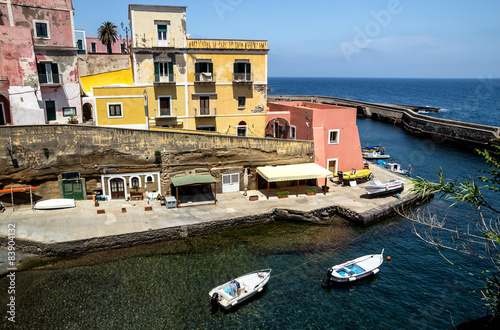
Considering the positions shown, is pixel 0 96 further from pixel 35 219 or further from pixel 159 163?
pixel 159 163

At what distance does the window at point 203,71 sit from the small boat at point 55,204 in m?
15.6

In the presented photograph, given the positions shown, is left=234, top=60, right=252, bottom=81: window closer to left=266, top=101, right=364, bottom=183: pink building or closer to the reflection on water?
left=266, top=101, right=364, bottom=183: pink building

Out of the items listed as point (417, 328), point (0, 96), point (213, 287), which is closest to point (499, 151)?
point (417, 328)

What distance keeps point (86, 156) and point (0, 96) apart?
9.24 meters

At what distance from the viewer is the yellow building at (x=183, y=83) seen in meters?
30.5

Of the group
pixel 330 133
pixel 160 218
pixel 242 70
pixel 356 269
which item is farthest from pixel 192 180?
pixel 330 133

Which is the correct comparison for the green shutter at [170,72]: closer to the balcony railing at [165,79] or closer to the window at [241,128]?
the balcony railing at [165,79]

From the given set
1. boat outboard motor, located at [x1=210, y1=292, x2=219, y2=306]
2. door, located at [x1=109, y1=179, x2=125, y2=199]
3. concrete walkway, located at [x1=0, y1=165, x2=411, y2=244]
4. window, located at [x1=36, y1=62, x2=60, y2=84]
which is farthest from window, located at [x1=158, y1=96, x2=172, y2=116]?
boat outboard motor, located at [x1=210, y1=292, x2=219, y2=306]

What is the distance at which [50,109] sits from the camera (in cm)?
3136

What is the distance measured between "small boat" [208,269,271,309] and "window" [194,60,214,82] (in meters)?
20.7

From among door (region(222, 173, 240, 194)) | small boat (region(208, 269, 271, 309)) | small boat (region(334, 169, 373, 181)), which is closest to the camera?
small boat (region(208, 269, 271, 309))

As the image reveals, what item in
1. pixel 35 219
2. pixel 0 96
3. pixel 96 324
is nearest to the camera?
pixel 96 324

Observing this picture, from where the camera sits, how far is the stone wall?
25.5 metres

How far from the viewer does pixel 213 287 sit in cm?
1872
